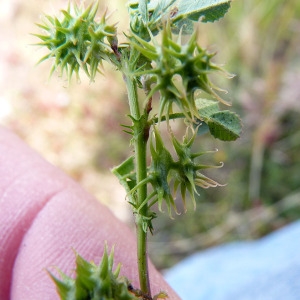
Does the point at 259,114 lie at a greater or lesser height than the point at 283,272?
greater

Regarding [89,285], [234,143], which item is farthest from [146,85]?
[234,143]

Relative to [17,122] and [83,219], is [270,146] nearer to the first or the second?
[83,219]

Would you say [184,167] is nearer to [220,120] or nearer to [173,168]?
[173,168]

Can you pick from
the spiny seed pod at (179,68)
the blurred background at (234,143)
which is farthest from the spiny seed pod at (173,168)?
the blurred background at (234,143)

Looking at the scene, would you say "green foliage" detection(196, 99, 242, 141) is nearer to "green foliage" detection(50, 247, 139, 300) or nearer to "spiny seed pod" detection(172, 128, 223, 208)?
"spiny seed pod" detection(172, 128, 223, 208)

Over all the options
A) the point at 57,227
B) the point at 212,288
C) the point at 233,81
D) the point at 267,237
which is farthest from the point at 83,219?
the point at 233,81
